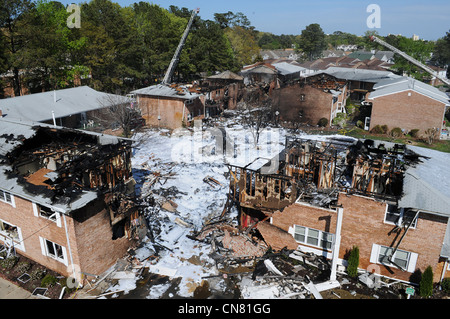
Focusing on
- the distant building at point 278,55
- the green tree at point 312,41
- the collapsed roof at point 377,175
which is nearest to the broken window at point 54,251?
the collapsed roof at point 377,175

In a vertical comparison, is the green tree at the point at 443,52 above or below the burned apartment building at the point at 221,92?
above

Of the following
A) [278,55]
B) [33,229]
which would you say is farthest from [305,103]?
[278,55]

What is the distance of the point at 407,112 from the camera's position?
38281mm

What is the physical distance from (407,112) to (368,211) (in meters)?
28.6

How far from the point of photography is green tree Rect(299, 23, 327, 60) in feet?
371

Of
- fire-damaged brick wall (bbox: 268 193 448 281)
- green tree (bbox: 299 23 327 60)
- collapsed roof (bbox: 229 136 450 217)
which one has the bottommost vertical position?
fire-damaged brick wall (bbox: 268 193 448 281)

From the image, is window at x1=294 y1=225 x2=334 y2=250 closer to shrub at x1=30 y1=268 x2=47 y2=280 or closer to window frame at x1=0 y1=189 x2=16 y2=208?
shrub at x1=30 y1=268 x2=47 y2=280

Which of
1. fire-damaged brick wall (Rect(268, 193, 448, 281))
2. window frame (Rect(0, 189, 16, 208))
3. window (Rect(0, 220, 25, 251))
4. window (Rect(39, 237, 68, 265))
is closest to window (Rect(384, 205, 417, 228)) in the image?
fire-damaged brick wall (Rect(268, 193, 448, 281))

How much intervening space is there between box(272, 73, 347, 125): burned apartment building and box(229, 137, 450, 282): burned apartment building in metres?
23.6

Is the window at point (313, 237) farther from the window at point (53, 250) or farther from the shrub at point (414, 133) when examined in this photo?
the shrub at point (414, 133)

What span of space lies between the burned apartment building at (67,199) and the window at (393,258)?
38.5ft

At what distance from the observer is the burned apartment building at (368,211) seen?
14031 millimetres

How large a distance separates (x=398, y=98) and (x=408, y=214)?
28595 millimetres

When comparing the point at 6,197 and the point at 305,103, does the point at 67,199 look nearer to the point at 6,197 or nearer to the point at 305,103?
the point at 6,197
